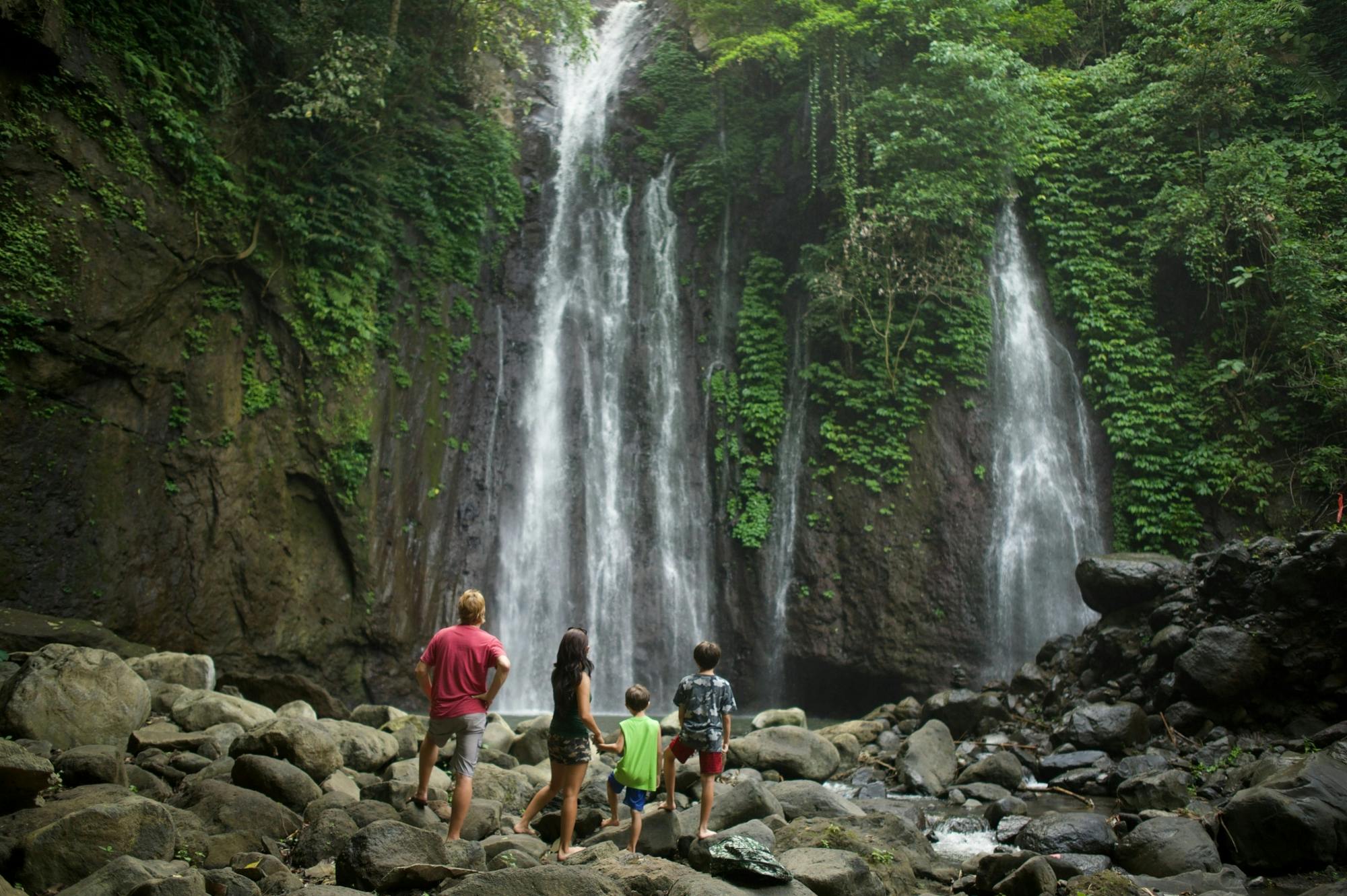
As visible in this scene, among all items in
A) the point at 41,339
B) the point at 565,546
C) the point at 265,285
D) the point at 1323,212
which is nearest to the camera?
the point at 41,339

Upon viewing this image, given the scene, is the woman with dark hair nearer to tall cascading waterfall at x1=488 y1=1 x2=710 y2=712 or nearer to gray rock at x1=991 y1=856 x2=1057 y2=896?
gray rock at x1=991 y1=856 x2=1057 y2=896

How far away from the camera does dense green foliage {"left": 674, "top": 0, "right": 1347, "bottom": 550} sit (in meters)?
14.1

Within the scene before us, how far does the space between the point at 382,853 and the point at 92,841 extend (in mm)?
1419

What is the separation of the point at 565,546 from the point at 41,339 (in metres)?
8.16

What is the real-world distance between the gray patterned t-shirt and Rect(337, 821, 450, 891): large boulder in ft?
5.91

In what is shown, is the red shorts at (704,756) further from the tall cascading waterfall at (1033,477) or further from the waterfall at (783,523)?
the tall cascading waterfall at (1033,477)

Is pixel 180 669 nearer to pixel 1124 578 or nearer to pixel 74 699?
pixel 74 699

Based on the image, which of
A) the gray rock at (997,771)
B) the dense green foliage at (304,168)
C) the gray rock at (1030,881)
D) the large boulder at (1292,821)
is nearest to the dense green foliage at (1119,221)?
the dense green foliage at (304,168)

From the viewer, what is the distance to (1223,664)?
30.6 feet

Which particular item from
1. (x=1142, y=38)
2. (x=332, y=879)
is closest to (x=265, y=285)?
(x=332, y=879)

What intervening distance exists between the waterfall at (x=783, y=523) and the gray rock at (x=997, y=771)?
19.0ft

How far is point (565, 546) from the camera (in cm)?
1563

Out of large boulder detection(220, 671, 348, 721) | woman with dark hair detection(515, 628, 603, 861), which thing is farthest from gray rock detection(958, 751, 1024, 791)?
large boulder detection(220, 671, 348, 721)

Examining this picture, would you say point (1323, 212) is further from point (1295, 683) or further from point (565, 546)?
point (565, 546)
